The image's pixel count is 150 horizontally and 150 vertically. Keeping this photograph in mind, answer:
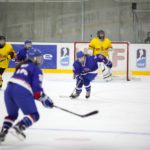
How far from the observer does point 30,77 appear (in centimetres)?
479

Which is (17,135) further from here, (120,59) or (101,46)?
(120,59)

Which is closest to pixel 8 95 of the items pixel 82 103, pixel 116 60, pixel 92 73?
pixel 82 103

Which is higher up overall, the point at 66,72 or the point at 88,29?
the point at 88,29

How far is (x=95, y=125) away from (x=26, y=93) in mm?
1659

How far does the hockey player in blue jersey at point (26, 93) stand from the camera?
470 centimetres

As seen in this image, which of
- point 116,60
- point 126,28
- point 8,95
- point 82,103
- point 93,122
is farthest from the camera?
point 126,28

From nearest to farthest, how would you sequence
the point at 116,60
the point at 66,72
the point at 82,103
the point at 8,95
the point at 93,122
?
the point at 8,95 < the point at 93,122 < the point at 82,103 < the point at 116,60 < the point at 66,72

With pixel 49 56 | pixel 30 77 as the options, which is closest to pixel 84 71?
pixel 30 77

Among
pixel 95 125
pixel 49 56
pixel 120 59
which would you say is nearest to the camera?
pixel 95 125

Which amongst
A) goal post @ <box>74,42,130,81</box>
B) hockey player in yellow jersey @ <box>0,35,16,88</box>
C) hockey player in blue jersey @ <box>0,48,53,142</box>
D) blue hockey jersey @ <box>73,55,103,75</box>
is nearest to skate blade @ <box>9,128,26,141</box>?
hockey player in blue jersey @ <box>0,48,53,142</box>

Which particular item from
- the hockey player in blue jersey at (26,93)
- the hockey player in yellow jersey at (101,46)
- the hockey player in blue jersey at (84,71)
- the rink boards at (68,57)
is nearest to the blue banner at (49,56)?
the rink boards at (68,57)

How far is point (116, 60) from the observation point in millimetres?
13109

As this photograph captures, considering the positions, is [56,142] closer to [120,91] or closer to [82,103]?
[82,103]

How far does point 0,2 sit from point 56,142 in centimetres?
1136
